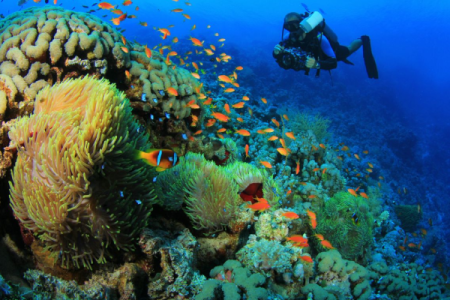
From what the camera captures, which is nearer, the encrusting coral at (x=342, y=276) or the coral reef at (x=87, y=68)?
the coral reef at (x=87, y=68)

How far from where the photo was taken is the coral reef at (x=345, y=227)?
4.54 m

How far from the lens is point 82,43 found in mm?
3717

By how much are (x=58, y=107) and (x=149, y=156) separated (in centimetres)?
115

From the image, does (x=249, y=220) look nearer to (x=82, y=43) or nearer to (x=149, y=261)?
(x=149, y=261)

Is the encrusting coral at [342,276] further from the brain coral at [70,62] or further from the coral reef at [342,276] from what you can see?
the brain coral at [70,62]

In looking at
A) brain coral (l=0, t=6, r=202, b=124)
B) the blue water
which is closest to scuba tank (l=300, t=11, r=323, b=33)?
the blue water

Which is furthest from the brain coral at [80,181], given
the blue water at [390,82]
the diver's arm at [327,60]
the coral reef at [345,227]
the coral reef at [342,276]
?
the blue water at [390,82]

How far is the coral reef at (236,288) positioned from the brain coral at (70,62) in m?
3.02

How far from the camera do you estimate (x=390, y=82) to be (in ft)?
117

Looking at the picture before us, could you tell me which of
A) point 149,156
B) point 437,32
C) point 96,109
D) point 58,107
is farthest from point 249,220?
point 437,32

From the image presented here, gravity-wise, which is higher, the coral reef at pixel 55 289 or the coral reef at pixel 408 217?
the coral reef at pixel 55 289

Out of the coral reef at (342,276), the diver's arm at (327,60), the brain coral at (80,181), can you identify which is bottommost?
the coral reef at (342,276)

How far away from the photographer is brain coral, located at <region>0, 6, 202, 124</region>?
3.27m

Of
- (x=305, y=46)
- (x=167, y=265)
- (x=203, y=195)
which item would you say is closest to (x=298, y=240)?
(x=203, y=195)
